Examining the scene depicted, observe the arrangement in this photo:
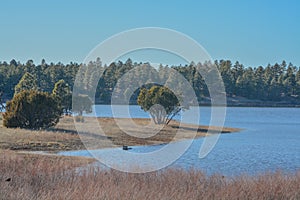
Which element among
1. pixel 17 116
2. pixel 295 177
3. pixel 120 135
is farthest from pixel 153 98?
pixel 295 177

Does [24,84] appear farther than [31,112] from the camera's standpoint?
Yes

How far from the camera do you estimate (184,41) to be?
77.9ft

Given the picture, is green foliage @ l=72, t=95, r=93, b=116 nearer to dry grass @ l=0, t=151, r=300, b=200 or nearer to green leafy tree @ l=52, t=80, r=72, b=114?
green leafy tree @ l=52, t=80, r=72, b=114

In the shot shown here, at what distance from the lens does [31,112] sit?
3662cm

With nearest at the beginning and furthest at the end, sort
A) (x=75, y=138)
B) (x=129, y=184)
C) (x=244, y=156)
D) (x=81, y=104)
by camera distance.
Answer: (x=129, y=184)
(x=244, y=156)
(x=75, y=138)
(x=81, y=104)

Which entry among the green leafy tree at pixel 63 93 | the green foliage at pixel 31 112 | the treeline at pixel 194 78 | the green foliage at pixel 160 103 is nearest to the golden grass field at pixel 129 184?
the green foliage at pixel 31 112

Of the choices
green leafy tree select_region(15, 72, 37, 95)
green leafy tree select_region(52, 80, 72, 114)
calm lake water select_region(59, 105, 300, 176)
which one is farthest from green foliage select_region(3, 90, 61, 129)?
green leafy tree select_region(15, 72, 37, 95)

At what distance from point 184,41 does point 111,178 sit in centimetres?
1069

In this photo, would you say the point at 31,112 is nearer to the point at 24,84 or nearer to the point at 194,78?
the point at 24,84

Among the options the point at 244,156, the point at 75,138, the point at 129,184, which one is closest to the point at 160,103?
the point at 75,138

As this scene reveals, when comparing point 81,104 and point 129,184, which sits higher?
point 81,104

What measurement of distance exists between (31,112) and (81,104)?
18446 millimetres

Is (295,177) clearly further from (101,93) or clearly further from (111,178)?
(101,93)

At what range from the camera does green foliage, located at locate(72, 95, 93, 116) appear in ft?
178
